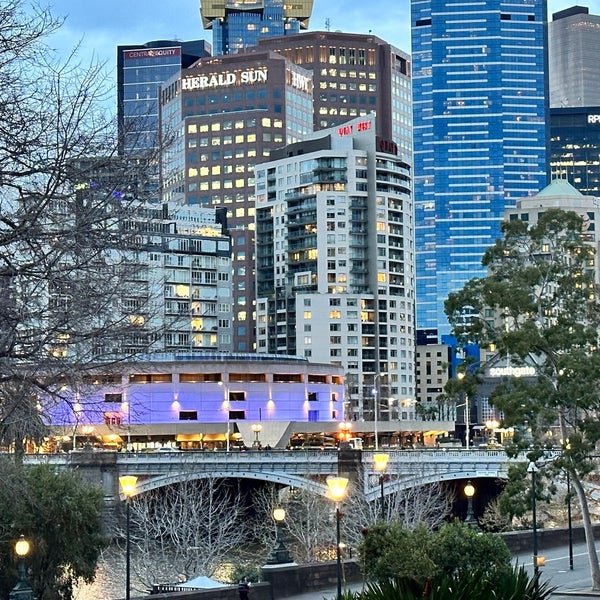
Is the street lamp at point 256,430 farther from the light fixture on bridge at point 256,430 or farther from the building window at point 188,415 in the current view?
the building window at point 188,415

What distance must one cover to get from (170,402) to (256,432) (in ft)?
39.5

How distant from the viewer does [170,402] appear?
528 ft

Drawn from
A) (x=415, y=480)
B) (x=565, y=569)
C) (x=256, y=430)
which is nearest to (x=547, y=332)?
(x=565, y=569)

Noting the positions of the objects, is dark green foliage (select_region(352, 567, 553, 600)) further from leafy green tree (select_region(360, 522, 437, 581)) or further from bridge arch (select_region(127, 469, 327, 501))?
bridge arch (select_region(127, 469, 327, 501))

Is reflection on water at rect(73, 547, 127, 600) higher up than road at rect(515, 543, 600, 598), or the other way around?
road at rect(515, 543, 600, 598)

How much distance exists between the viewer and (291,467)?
113062 mm

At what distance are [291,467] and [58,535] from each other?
187 ft

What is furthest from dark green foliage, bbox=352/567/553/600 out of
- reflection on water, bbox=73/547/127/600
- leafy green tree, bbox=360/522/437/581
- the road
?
reflection on water, bbox=73/547/127/600

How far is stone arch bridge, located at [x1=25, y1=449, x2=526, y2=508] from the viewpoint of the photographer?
104 metres

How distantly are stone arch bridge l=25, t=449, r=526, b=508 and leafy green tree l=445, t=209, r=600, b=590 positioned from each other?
164 ft

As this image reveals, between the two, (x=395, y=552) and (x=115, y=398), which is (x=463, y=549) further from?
(x=115, y=398)

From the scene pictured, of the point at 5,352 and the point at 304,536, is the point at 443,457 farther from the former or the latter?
the point at 5,352

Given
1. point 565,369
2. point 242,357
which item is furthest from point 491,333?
point 242,357

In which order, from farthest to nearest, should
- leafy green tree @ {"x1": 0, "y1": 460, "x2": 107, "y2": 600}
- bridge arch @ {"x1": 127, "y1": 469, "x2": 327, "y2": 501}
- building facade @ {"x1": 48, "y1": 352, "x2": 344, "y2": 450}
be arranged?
building facade @ {"x1": 48, "y1": 352, "x2": 344, "y2": 450} → bridge arch @ {"x1": 127, "y1": 469, "x2": 327, "y2": 501} → leafy green tree @ {"x1": 0, "y1": 460, "x2": 107, "y2": 600}
